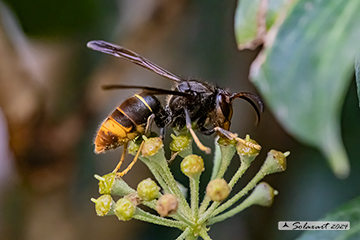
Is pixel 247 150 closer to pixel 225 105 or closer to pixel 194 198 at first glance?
pixel 194 198

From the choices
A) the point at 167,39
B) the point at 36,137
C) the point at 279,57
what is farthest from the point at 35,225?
the point at 279,57

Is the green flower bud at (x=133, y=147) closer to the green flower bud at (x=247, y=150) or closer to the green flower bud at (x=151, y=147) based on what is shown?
the green flower bud at (x=151, y=147)

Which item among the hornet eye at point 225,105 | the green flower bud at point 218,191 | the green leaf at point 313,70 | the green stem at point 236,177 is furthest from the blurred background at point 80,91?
the green leaf at point 313,70

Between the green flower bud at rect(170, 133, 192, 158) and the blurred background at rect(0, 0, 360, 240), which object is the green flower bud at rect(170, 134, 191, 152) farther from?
the blurred background at rect(0, 0, 360, 240)

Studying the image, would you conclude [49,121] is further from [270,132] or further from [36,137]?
[270,132]

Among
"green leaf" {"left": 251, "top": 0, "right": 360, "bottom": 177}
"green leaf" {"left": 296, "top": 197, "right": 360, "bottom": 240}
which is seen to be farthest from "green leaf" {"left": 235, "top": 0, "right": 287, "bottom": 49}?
"green leaf" {"left": 296, "top": 197, "right": 360, "bottom": 240}

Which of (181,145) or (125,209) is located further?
(181,145)

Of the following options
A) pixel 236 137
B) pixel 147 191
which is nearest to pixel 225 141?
pixel 236 137

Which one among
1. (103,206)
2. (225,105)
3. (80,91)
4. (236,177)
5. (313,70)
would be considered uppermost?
(313,70)
